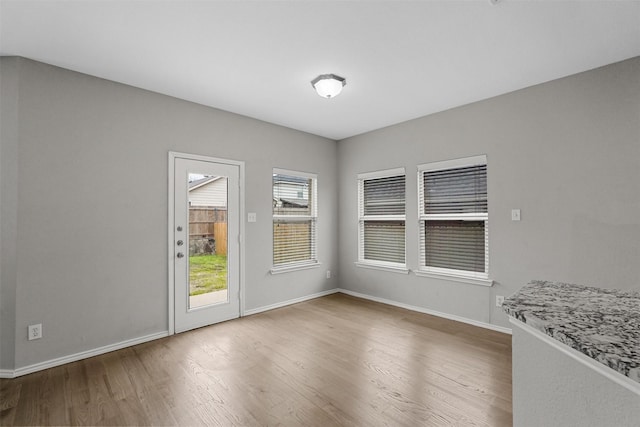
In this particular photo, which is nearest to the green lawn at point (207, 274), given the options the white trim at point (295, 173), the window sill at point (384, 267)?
the white trim at point (295, 173)

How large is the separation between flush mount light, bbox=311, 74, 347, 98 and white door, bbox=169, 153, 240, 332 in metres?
1.60

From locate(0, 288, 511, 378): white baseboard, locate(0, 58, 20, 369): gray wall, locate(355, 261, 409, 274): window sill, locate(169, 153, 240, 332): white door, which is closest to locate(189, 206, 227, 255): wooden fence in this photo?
locate(169, 153, 240, 332): white door

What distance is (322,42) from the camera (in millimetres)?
2486

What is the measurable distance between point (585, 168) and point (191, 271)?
14.2ft

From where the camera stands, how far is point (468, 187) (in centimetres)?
387

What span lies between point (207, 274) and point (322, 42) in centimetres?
289

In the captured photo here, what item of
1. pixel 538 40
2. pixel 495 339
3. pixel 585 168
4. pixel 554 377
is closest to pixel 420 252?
pixel 495 339

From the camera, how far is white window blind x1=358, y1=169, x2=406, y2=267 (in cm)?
459

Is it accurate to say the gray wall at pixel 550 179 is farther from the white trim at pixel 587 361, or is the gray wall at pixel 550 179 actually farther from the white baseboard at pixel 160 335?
the white trim at pixel 587 361

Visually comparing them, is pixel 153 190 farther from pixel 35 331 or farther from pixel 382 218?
pixel 382 218

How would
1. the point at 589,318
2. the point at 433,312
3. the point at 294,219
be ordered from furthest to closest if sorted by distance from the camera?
1. the point at 294,219
2. the point at 433,312
3. the point at 589,318

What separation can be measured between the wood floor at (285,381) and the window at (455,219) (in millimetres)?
805

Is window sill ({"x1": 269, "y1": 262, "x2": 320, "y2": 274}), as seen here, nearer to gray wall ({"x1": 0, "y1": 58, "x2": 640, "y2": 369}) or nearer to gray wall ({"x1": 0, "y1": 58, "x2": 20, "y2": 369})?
gray wall ({"x1": 0, "y1": 58, "x2": 640, "y2": 369})

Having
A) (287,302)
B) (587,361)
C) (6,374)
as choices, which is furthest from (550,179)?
(6,374)
